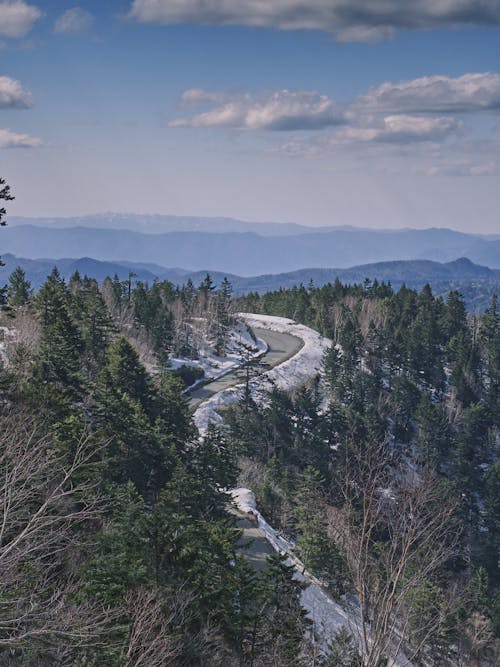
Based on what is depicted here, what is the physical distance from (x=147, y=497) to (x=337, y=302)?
6646 centimetres

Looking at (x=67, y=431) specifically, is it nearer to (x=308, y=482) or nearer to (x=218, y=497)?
(x=218, y=497)

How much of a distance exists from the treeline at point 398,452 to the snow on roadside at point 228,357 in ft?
29.5

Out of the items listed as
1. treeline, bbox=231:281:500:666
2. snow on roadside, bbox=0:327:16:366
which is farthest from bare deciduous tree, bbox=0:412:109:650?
snow on roadside, bbox=0:327:16:366

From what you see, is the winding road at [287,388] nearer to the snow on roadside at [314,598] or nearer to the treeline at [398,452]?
the snow on roadside at [314,598]

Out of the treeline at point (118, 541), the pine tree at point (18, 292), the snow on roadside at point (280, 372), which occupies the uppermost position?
the pine tree at point (18, 292)

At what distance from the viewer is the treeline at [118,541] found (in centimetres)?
1143

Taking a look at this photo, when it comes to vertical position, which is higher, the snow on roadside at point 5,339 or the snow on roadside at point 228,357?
the snow on roadside at point 5,339

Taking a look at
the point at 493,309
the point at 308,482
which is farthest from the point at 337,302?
the point at 308,482

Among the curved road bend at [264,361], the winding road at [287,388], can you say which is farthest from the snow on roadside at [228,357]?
the winding road at [287,388]

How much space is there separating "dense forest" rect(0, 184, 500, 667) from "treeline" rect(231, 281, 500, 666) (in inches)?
8.1

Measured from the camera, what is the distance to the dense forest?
12.5 meters

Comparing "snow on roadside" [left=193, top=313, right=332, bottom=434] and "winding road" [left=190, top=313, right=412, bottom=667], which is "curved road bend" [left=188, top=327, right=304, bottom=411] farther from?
"snow on roadside" [left=193, top=313, right=332, bottom=434]

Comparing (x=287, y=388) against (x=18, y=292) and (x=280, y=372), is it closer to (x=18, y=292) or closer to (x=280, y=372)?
(x=280, y=372)

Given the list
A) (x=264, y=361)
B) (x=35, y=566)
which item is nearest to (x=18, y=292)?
(x=264, y=361)
